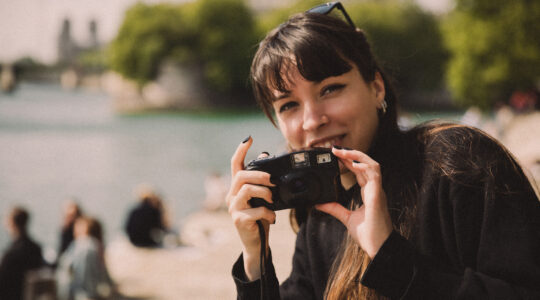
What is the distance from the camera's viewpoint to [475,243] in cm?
134

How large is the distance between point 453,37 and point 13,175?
42.9 metres

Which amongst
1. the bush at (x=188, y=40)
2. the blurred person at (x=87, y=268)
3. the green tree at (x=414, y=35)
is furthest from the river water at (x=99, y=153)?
the green tree at (x=414, y=35)

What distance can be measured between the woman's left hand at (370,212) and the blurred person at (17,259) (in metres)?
6.59

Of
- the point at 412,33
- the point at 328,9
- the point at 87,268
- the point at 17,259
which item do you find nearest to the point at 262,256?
the point at 328,9

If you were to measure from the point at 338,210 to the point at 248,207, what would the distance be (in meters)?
0.34

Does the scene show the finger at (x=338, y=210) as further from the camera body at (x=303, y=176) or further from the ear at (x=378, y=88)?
the ear at (x=378, y=88)

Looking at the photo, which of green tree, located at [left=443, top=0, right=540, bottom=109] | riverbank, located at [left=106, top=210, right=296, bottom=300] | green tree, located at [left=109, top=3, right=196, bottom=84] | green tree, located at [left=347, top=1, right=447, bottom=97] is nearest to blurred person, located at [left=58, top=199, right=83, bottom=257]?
riverbank, located at [left=106, top=210, right=296, bottom=300]

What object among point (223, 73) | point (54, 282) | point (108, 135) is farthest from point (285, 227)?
point (108, 135)

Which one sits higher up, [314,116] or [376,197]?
[314,116]

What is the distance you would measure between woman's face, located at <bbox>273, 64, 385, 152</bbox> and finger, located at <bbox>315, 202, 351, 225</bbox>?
239 mm

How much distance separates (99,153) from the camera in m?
53.7

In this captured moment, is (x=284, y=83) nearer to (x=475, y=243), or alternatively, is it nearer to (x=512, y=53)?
(x=475, y=243)

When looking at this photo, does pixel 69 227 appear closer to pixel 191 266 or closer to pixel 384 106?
pixel 191 266

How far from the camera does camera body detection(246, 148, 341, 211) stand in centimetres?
154
